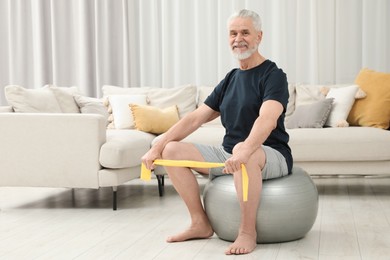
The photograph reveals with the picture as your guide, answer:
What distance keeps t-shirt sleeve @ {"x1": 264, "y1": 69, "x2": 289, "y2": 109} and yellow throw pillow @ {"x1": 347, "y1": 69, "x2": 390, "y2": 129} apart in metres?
2.01

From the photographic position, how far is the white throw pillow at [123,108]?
17.0 ft

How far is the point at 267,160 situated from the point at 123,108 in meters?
2.47

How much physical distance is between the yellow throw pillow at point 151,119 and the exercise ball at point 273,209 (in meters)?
1.91

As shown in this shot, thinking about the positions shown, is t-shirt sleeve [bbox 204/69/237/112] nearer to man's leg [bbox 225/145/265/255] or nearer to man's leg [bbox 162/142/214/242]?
man's leg [bbox 162/142/214/242]

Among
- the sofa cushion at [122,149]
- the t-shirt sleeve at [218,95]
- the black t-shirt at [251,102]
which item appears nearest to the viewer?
the black t-shirt at [251,102]

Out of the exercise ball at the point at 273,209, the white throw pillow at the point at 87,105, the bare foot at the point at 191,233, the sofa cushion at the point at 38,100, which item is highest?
the sofa cushion at the point at 38,100

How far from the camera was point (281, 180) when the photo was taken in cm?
302

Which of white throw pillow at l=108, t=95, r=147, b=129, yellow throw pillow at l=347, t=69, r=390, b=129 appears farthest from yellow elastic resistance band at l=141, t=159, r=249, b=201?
yellow throw pillow at l=347, t=69, r=390, b=129

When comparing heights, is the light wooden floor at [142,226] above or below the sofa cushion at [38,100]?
below

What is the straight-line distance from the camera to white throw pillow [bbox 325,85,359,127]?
16.1ft

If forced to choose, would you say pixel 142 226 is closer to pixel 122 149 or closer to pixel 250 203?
pixel 122 149

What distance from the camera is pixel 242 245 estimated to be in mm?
2830

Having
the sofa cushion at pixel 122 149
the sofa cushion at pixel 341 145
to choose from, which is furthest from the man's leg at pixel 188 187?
the sofa cushion at pixel 341 145

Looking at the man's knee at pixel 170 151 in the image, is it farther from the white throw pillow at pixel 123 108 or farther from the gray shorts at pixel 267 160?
the white throw pillow at pixel 123 108
